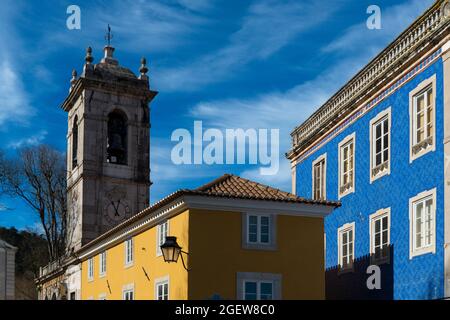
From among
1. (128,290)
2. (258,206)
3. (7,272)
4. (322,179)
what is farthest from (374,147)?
(7,272)

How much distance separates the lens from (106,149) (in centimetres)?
4469

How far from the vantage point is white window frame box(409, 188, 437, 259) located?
19109 mm

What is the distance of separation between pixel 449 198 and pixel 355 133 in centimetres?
617

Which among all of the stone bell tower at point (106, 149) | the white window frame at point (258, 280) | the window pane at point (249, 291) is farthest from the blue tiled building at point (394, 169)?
the stone bell tower at point (106, 149)

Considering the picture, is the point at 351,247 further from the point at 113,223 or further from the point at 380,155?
the point at 113,223

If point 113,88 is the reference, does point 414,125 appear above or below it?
below

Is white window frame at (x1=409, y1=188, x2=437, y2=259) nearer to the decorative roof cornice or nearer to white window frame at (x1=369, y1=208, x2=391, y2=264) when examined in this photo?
white window frame at (x1=369, y1=208, x2=391, y2=264)

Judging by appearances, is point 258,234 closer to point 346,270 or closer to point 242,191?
point 242,191

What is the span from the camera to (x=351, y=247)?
24.3m

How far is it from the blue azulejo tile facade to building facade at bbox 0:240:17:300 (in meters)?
31.4

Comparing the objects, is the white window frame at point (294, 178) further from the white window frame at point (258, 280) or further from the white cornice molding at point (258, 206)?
the white window frame at point (258, 280)

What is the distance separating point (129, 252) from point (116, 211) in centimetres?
1906

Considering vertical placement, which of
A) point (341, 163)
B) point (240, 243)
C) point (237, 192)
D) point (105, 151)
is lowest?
point (240, 243)

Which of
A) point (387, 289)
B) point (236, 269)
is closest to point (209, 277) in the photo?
point (236, 269)
